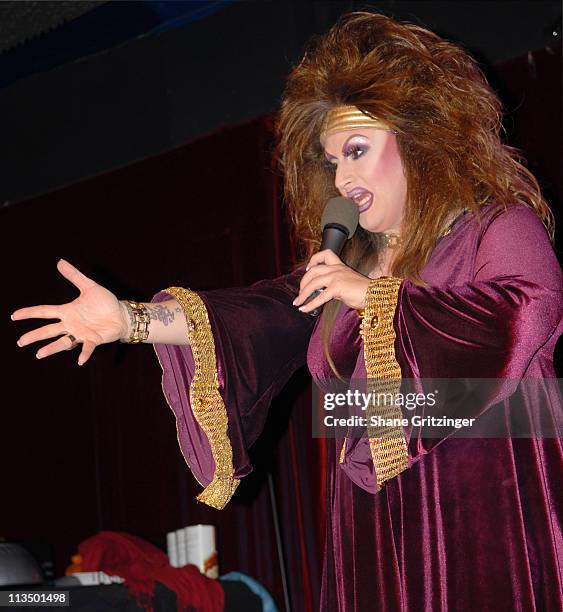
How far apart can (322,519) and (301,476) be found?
155 mm

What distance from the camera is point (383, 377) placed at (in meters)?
1.22

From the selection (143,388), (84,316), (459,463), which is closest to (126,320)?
(84,316)

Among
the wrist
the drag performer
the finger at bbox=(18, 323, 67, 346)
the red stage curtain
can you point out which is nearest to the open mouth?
the drag performer

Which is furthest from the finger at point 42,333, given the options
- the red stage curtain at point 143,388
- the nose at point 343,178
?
the red stage curtain at point 143,388

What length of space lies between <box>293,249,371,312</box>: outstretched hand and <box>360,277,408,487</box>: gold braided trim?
0.05 feet

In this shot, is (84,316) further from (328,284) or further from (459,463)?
(459,463)

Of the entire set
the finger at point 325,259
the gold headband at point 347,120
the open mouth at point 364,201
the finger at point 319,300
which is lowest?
the finger at point 319,300

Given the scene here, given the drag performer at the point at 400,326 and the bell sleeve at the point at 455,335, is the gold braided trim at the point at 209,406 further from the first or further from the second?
the bell sleeve at the point at 455,335

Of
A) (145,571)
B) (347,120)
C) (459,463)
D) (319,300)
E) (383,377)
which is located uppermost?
(347,120)

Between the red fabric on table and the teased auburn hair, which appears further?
the red fabric on table

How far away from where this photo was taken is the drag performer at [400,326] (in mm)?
1228

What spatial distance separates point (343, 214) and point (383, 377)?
31 cm

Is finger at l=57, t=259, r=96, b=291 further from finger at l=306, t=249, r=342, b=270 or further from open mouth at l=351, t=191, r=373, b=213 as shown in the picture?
open mouth at l=351, t=191, r=373, b=213

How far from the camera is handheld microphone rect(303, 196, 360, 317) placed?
1.36 metres
